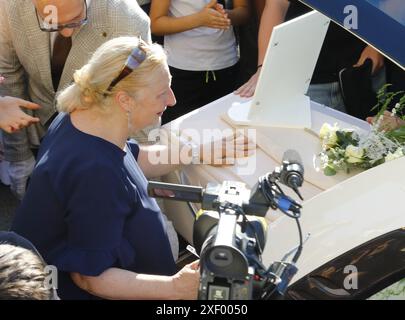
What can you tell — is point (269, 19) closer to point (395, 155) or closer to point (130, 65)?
point (395, 155)

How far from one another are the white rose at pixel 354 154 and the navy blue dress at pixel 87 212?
28.1 inches

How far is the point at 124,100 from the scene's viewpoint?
1706 millimetres

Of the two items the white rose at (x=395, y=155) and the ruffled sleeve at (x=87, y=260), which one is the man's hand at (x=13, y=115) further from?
the white rose at (x=395, y=155)

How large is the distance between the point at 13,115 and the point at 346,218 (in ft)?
4.40

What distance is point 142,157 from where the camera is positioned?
85.8 inches

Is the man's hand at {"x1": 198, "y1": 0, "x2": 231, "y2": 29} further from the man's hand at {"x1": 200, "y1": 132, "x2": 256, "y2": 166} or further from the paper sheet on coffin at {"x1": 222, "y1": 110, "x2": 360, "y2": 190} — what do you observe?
the man's hand at {"x1": 200, "y1": 132, "x2": 256, "y2": 166}

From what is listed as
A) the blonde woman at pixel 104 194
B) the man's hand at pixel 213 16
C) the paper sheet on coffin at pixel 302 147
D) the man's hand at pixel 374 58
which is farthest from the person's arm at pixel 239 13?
the blonde woman at pixel 104 194

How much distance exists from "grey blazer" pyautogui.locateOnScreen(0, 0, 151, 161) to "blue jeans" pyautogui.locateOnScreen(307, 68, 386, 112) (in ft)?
2.73

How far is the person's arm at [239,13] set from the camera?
3162mm

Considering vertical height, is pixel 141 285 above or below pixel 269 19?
below

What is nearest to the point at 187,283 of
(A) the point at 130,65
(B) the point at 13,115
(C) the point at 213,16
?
(A) the point at 130,65

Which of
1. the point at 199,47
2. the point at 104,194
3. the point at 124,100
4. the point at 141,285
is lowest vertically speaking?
the point at 199,47

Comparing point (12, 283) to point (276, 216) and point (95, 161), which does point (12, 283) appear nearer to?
point (95, 161)
